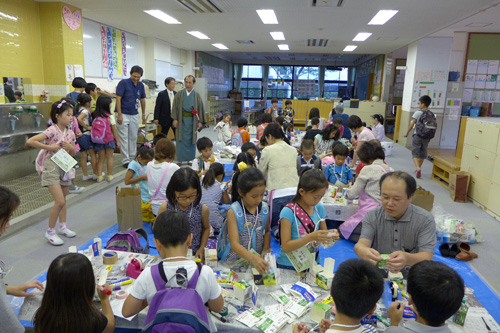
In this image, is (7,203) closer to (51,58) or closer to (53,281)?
(53,281)

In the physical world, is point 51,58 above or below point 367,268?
above

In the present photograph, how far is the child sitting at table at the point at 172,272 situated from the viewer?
150cm

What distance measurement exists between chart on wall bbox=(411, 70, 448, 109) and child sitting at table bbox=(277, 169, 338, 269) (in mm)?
9599

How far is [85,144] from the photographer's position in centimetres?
554

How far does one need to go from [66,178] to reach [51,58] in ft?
14.0

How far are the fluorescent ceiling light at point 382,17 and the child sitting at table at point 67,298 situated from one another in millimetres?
7164

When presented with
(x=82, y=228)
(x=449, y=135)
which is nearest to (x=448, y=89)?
(x=449, y=135)

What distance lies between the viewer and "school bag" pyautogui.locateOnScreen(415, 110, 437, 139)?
6968 mm

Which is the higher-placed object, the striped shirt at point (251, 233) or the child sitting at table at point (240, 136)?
the child sitting at table at point (240, 136)

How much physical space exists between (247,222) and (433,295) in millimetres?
1272

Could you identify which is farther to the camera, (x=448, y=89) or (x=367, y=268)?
(x=448, y=89)

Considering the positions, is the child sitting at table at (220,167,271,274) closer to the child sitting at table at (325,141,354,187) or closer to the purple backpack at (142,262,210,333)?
the purple backpack at (142,262,210,333)

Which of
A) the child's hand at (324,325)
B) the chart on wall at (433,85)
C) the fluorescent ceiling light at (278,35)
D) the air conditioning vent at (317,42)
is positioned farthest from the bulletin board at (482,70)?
the child's hand at (324,325)

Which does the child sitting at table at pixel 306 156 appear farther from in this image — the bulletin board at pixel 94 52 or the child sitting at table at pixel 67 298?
the bulletin board at pixel 94 52
